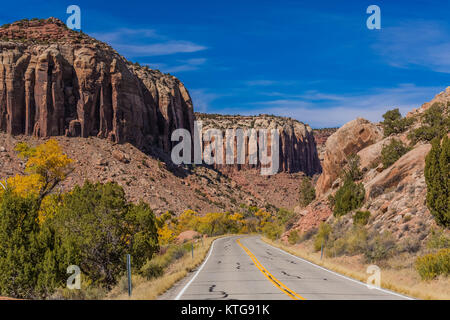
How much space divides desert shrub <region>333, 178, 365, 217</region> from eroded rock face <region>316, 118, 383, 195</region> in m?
7.73

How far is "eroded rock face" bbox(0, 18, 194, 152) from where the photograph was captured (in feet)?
253

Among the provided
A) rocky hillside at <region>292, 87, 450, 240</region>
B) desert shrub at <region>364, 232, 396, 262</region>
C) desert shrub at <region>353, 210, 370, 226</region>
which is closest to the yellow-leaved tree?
rocky hillside at <region>292, 87, 450, 240</region>

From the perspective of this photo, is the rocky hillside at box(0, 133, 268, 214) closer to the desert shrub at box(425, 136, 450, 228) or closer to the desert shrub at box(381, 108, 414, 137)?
the desert shrub at box(381, 108, 414, 137)

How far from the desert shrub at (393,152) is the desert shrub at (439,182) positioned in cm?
957

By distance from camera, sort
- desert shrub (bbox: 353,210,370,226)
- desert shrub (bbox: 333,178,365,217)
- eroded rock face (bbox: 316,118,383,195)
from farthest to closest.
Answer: eroded rock face (bbox: 316,118,383,195)
desert shrub (bbox: 333,178,365,217)
desert shrub (bbox: 353,210,370,226)

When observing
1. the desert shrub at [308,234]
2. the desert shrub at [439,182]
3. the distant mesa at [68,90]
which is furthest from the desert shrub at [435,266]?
the distant mesa at [68,90]

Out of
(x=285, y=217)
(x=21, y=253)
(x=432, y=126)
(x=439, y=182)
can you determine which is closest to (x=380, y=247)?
(x=439, y=182)

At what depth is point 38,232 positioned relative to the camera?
23.1 m

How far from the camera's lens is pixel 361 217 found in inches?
1123

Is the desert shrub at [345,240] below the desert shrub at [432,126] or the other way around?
below

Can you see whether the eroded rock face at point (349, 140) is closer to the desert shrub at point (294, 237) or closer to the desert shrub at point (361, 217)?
the desert shrub at point (294, 237)

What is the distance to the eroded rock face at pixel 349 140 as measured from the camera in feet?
138
